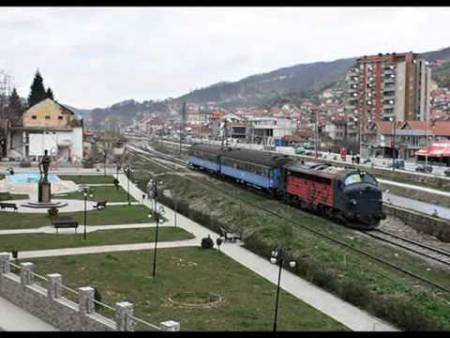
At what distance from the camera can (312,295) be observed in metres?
19.3

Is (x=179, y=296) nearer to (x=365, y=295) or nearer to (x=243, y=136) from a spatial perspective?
(x=365, y=295)

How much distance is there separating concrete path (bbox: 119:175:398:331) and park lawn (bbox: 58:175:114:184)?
3252cm

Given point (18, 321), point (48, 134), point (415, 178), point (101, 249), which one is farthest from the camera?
point (48, 134)

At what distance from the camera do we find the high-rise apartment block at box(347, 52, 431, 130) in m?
107

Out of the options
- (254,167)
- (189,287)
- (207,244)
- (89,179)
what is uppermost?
(254,167)

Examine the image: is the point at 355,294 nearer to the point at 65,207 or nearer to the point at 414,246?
the point at 414,246

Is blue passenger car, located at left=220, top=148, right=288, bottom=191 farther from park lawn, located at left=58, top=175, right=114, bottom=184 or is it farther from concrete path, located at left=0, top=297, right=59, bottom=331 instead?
concrete path, located at left=0, top=297, right=59, bottom=331

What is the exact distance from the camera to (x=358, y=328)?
16.1m

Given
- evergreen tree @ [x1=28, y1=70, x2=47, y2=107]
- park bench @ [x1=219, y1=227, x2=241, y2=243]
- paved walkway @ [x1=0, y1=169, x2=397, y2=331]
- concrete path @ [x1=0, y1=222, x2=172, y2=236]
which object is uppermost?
evergreen tree @ [x1=28, y1=70, x2=47, y2=107]

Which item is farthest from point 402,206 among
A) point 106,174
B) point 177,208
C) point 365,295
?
point 106,174

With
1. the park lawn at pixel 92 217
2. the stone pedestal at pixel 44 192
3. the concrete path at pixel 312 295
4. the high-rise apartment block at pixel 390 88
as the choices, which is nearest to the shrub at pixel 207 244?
the concrete path at pixel 312 295

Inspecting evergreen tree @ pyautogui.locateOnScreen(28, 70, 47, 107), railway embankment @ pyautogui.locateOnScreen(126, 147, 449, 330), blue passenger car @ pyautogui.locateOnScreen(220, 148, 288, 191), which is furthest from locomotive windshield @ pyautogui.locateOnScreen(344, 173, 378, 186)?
evergreen tree @ pyautogui.locateOnScreen(28, 70, 47, 107)

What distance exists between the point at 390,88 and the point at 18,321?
3930 inches

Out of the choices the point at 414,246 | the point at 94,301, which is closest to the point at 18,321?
the point at 94,301
